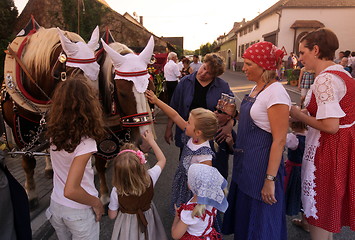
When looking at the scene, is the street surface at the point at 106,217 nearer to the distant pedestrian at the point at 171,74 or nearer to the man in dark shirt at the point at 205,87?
the man in dark shirt at the point at 205,87

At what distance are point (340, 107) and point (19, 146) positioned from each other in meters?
3.42

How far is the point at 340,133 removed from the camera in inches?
78.3

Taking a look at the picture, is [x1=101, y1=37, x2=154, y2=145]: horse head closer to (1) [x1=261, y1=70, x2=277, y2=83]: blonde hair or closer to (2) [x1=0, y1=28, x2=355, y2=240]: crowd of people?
(2) [x1=0, y1=28, x2=355, y2=240]: crowd of people

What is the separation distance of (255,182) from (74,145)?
1.40 m

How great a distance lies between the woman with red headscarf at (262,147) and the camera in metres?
1.79

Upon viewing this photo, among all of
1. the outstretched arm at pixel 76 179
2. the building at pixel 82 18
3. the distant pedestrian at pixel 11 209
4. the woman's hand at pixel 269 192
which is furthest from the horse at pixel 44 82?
the building at pixel 82 18

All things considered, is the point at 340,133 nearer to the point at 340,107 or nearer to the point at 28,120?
the point at 340,107

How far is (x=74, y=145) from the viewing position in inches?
61.8

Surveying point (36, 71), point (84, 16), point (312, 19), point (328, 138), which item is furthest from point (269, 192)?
point (312, 19)

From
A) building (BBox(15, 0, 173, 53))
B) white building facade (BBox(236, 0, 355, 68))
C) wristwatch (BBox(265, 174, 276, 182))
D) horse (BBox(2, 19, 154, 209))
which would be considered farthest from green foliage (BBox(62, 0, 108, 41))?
white building facade (BBox(236, 0, 355, 68))

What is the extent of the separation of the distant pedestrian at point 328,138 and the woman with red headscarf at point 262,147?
323 millimetres

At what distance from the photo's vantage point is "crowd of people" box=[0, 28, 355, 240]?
5.35 ft

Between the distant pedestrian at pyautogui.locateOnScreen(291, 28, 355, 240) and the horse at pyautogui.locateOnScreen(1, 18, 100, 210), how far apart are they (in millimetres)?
2009

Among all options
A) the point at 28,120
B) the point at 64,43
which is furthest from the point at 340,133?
the point at 28,120
